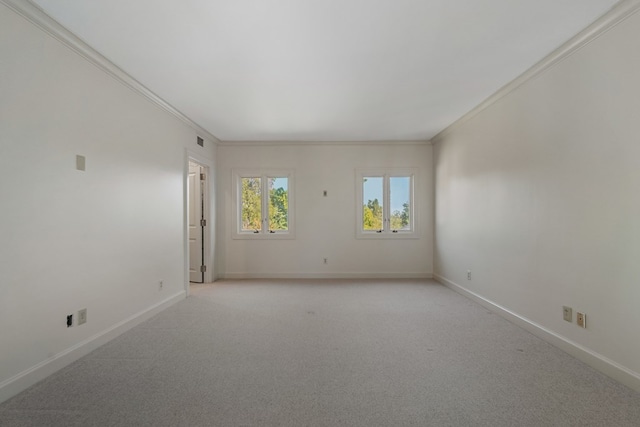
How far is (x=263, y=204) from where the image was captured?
19.1ft

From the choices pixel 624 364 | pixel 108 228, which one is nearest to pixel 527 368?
pixel 624 364

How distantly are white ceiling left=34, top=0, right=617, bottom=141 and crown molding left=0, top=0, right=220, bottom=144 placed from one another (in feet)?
0.21

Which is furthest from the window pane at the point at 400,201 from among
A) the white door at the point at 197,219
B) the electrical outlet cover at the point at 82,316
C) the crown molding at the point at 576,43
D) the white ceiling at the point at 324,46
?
the electrical outlet cover at the point at 82,316

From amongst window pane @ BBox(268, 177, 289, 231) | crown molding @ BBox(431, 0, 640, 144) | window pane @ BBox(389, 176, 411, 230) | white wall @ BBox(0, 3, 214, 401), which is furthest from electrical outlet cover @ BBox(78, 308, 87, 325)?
window pane @ BBox(389, 176, 411, 230)

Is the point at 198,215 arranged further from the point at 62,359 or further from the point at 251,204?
the point at 62,359

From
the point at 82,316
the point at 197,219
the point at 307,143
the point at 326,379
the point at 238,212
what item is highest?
the point at 307,143

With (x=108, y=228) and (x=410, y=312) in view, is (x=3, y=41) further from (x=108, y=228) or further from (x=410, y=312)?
(x=410, y=312)

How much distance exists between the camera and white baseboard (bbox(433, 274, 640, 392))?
6.78 feet

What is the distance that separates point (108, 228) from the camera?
9.40ft

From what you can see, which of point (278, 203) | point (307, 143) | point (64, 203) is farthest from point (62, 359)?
point (307, 143)

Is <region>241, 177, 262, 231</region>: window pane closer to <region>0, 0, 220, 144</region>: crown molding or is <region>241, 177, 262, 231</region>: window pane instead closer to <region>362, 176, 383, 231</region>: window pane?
<region>362, 176, 383, 231</region>: window pane

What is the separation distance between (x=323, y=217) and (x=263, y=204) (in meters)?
1.20

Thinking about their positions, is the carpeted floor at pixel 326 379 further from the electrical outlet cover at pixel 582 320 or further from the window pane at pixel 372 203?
the window pane at pixel 372 203

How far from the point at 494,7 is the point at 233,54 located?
2.09 metres
